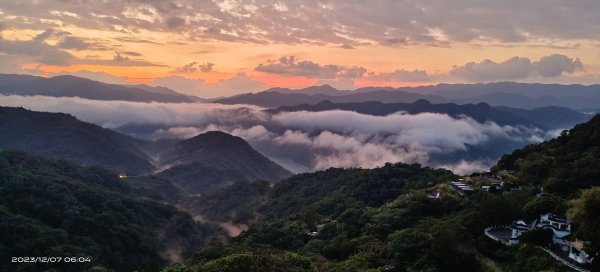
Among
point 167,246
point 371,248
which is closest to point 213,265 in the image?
point 371,248

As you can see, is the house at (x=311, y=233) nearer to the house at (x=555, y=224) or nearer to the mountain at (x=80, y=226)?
the mountain at (x=80, y=226)

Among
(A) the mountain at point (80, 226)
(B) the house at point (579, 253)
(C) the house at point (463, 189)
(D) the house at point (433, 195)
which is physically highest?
(B) the house at point (579, 253)

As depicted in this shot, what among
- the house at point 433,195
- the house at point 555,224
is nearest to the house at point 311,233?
the house at point 433,195

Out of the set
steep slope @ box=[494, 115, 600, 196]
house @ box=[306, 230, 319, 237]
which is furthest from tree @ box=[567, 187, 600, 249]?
house @ box=[306, 230, 319, 237]

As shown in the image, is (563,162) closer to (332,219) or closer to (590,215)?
(332,219)

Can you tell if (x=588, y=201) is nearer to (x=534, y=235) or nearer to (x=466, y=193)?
(x=534, y=235)

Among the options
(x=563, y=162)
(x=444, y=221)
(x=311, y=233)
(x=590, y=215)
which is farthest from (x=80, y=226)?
(x=590, y=215)

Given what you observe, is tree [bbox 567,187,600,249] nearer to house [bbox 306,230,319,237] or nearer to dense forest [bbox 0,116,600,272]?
dense forest [bbox 0,116,600,272]

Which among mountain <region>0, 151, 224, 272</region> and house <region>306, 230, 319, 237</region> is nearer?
house <region>306, 230, 319, 237</region>
